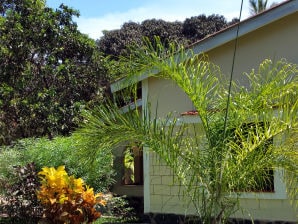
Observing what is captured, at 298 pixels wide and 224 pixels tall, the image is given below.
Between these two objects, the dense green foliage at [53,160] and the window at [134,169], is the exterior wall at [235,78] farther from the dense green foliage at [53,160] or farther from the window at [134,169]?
the window at [134,169]

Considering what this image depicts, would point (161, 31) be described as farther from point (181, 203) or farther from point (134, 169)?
point (181, 203)

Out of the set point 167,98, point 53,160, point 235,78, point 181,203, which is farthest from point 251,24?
point 53,160

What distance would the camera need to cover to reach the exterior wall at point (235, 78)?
417 inches

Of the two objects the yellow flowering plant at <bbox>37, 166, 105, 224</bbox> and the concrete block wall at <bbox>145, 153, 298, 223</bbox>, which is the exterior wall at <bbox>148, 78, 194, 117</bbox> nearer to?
the concrete block wall at <bbox>145, 153, 298, 223</bbox>

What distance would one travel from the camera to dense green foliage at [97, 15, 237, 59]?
2900 centimetres

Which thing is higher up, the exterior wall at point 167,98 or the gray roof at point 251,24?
the gray roof at point 251,24

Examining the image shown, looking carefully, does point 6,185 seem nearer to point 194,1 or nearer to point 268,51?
point 268,51

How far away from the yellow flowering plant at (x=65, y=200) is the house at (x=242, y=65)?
2.34 m

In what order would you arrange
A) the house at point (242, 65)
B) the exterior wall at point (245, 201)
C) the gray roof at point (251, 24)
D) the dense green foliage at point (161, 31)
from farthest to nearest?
the dense green foliage at point (161, 31) → the gray roof at point (251, 24) → the house at point (242, 65) → the exterior wall at point (245, 201)

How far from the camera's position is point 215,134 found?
6.97m

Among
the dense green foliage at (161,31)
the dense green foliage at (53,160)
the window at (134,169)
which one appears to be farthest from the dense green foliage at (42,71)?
the dense green foliage at (161,31)

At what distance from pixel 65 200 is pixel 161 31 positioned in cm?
2194

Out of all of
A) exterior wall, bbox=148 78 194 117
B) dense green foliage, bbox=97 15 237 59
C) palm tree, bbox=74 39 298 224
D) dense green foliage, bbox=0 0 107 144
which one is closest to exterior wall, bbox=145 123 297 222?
exterior wall, bbox=148 78 194 117

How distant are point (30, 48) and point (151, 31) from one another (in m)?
13.4
